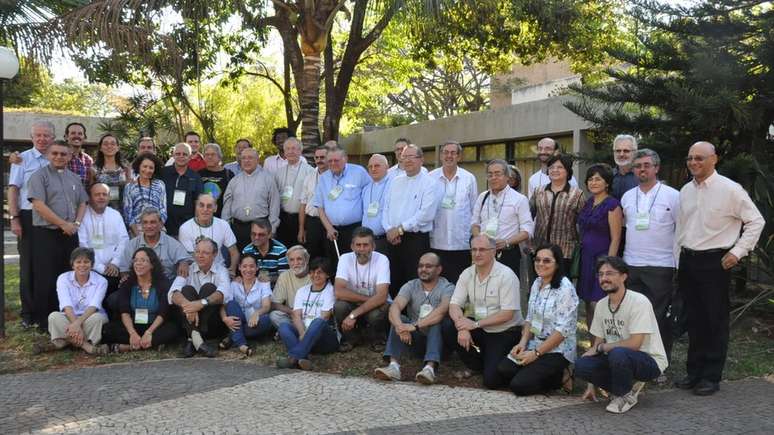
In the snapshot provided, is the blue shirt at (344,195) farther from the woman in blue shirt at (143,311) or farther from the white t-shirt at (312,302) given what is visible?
the woman in blue shirt at (143,311)

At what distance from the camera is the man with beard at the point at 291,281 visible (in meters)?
7.06

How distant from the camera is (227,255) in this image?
764cm

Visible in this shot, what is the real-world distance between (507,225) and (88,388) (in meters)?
3.93

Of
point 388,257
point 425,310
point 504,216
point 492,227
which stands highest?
point 504,216

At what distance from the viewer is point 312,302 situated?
22.1ft

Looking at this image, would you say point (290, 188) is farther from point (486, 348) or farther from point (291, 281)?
point (486, 348)

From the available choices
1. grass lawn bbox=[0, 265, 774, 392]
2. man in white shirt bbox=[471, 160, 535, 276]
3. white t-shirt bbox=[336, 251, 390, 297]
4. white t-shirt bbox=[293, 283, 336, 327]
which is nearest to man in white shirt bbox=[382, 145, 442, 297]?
white t-shirt bbox=[336, 251, 390, 297]

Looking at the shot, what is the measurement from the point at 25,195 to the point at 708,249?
21.8ft

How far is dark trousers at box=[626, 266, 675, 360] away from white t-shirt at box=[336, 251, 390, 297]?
223 cm

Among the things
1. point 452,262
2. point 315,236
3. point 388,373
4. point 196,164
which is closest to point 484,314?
point 388,373

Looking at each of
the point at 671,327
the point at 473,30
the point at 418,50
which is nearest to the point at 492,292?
the point at 671,327

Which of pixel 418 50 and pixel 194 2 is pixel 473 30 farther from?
pixel 194 2

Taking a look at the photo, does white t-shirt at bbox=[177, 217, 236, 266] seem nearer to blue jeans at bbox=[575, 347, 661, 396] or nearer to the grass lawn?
the grass lawn

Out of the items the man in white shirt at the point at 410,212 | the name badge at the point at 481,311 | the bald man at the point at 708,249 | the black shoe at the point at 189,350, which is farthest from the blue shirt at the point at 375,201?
the bald man at the point at 708,249
